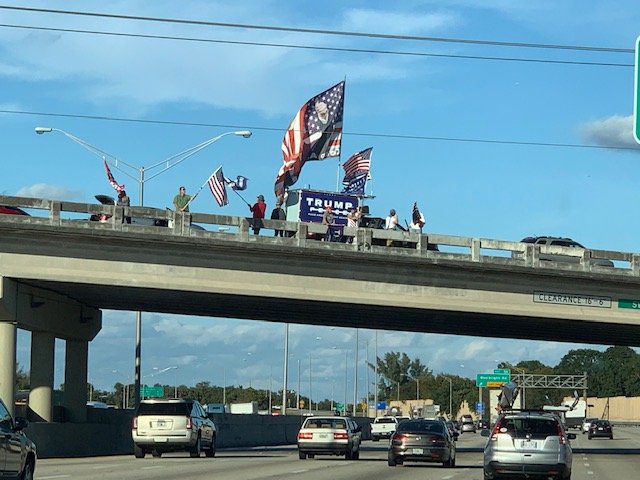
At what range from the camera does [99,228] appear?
37.6 m

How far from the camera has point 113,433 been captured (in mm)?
46469

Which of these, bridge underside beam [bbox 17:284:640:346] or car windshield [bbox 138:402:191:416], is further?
bridge underside beam [bbox 17:284:640:346]

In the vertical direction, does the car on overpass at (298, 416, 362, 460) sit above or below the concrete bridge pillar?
below

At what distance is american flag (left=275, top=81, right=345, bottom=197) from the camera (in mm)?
47250

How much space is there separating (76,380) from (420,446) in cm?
1794

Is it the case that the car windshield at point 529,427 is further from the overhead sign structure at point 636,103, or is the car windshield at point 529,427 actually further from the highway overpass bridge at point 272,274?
the highway overpass bridge at point 272,274

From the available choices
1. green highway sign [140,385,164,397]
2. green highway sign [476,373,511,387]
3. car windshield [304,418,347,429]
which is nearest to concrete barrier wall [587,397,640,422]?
green highway sign [476,373,511,387]

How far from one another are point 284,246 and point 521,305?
861 centimetres

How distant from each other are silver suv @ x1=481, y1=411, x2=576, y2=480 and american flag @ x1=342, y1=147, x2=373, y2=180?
83.9ft

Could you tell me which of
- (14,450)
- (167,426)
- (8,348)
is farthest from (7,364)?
(14,450)

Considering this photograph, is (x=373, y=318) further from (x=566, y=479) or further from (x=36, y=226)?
(x=566, y=479)

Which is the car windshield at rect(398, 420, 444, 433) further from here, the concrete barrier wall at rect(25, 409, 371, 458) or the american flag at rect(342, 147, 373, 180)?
the american flag at rect(342, 147, 373, 180)

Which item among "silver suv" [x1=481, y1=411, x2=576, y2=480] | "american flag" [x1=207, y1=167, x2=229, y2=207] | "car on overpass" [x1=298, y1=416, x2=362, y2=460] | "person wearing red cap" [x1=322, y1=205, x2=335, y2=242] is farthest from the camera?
"american flag" [x1=207, y1=167, x2=229, y2=207]

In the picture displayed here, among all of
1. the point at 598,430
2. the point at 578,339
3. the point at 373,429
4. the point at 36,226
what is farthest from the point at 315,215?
the point at 598,430
